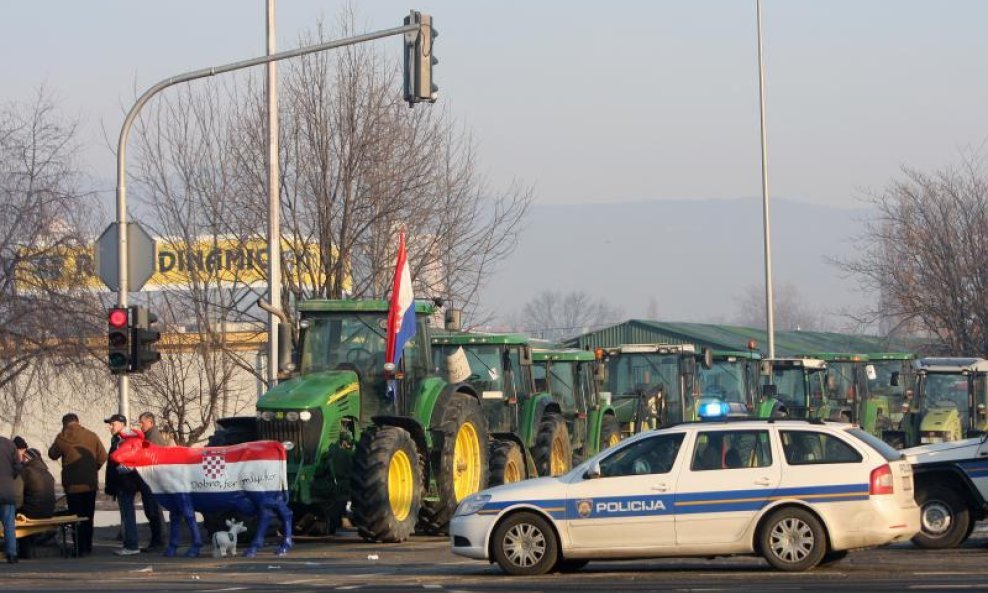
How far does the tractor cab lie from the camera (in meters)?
33.0

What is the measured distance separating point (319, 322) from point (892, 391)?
57.1ft

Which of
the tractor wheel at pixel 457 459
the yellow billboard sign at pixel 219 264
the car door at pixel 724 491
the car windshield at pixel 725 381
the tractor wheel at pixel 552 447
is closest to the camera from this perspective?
the car door at pixel 724 491

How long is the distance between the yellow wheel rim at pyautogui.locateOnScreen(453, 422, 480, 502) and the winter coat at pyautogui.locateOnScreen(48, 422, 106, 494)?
4.66 m

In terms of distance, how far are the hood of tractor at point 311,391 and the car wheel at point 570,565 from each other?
4498mm

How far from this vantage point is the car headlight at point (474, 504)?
1602 centimetres

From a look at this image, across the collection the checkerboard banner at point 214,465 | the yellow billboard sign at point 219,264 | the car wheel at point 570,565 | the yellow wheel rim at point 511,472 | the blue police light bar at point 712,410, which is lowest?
the car wheel at point 570,565

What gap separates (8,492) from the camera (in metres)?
18.5

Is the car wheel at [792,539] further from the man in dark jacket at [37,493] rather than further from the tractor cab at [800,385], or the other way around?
the tractor cab at [800,385]

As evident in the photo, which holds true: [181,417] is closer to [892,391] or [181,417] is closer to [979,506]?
[892,391]

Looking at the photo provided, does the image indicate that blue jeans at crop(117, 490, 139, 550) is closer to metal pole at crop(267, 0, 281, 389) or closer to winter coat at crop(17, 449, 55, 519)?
winter coat at crop(17, 449, 55, 519)

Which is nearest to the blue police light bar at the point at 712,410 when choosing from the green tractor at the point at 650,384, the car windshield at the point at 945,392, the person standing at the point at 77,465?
the green tractor at the point at 650,384

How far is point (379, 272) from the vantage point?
32594mm

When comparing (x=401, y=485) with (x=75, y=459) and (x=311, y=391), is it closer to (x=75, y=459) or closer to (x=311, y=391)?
(x=311, y=391)

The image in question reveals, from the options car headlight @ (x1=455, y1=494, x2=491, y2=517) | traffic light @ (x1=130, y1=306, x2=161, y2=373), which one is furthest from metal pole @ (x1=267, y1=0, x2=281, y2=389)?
car headlight @ (x1=455, y1=494, x2=491, y2=517)
